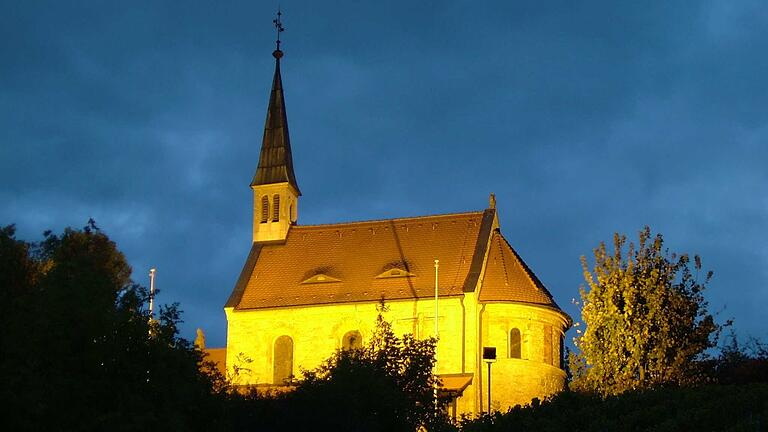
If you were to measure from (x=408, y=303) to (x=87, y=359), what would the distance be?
31.3 meters

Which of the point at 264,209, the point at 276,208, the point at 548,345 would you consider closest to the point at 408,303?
the point at 548,345

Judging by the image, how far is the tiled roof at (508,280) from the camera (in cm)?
5909

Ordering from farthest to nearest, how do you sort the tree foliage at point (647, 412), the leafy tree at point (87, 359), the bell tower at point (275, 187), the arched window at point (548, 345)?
the bell tower at point (275, 187)
the arched window at point (548, 345)
the leafy tree at point (87, 359)
the tree foliage at point (647, 412)

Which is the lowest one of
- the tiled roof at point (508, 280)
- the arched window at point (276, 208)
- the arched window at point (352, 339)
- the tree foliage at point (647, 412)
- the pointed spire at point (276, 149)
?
the tree foliage at point (647, 412)

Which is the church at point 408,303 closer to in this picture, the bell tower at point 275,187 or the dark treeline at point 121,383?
the bell tower at point 275,187

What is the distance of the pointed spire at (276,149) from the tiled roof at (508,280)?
13.7m

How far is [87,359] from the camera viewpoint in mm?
29734

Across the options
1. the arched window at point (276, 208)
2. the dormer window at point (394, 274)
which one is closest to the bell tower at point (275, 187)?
the arched window at point (276, 208)

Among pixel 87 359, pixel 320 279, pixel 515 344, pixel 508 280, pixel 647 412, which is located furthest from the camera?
pixel 320 279

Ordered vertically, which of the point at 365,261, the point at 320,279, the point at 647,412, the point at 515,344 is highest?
the point at 365,261

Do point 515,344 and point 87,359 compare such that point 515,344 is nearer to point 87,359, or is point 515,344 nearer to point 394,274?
point 394,274

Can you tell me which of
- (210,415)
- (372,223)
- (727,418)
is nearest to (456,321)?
(372,223)

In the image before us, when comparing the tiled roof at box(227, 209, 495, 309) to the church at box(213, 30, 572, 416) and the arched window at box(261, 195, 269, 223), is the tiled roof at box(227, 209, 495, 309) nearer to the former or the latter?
the church at box(213, 30, 572, 416)

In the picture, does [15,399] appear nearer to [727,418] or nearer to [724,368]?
[727,418]
